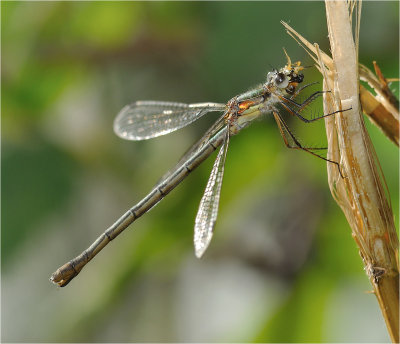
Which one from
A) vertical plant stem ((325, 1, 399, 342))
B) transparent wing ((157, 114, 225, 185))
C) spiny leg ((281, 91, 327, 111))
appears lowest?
vertical plant stem ((325, 1, 399, 342))

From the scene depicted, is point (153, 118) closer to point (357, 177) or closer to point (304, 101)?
point (304, 101)

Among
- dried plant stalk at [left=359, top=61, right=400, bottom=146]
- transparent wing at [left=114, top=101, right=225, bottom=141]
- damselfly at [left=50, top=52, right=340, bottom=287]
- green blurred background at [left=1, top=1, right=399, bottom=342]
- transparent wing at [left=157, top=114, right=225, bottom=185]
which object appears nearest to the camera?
dried plant stalk at [left=359, top=61, right=400, bottom=146]

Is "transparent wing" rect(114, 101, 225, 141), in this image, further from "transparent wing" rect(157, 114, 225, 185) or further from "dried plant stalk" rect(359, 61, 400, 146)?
"dried plant stalk" rect(359, 61, 400, 146)

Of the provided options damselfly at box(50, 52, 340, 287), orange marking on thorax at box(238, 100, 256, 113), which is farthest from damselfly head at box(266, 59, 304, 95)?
orange marking on thorax at box(238, 100, 256, 113)

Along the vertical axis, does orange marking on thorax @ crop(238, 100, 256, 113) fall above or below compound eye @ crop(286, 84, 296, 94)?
above

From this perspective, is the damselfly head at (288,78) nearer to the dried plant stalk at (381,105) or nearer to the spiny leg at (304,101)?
the spiny leg at (304,101)

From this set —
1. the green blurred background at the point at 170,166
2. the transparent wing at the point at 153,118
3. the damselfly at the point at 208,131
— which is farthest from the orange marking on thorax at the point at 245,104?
the green blurred background at the point at 170,166

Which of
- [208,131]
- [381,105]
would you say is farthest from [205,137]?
[381,105]
